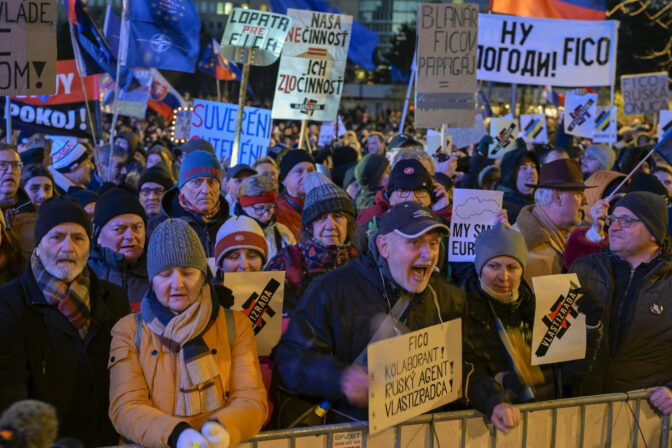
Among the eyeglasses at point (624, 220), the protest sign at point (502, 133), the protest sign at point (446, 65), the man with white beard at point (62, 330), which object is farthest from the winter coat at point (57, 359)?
the protest sign at point (502, 133)

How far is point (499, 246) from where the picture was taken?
4199mm

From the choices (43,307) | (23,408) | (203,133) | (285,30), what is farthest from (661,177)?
(23,408)

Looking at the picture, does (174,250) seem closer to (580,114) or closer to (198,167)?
(198,167)

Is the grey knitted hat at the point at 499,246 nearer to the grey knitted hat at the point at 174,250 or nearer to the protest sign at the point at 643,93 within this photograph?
the grey knitted hat at the point at 174,250

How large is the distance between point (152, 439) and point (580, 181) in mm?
3610

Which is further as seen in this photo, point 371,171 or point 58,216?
point 371,171

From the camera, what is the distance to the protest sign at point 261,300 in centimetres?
417

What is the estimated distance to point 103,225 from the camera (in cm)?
491

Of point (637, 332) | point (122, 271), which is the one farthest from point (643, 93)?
point (122, 271)

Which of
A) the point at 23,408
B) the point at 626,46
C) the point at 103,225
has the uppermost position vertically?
the point at 626,46

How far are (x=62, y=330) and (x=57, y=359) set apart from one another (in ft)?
0.41

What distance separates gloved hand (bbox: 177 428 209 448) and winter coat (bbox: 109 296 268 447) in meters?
0.08

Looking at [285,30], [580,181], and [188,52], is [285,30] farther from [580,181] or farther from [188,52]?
[580,181]

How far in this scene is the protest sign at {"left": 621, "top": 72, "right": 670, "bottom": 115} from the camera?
51.1 ft
